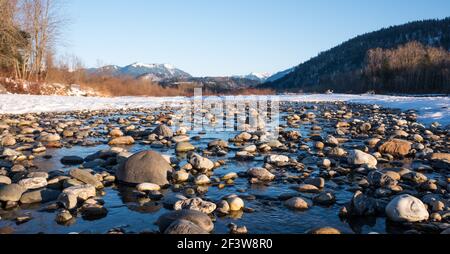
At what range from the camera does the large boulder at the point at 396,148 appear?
6746 mm

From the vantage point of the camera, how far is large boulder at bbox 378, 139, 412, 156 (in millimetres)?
6746

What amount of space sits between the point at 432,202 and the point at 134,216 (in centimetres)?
305

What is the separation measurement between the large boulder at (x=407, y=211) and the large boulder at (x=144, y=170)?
2.66 metres

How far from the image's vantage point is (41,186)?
14.5ft

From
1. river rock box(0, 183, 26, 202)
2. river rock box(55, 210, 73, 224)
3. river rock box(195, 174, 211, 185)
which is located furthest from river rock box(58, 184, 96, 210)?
river rock box(195, 174, 211, 185)

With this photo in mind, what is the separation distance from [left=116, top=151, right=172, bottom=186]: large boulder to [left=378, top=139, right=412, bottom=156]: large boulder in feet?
13.8

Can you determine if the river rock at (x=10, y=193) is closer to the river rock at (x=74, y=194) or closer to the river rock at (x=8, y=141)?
A: the river rock at (x=74, y=194)

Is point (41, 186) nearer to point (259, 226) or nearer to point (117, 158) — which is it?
point (117, 158)

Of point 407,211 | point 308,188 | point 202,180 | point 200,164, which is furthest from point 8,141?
point 407,211

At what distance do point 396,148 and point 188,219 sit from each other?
5.04m

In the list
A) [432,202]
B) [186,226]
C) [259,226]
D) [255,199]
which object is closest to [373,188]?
[432,202]

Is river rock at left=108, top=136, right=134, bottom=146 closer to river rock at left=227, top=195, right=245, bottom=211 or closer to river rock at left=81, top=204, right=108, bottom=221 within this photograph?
river rock at left=81, top=204, right=108, bottom=221

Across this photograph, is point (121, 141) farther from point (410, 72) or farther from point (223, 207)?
point (410, 72)

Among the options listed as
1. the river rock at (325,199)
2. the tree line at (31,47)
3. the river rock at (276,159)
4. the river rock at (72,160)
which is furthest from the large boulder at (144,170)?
the tree line at (31,47)
